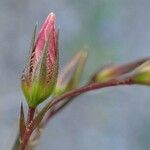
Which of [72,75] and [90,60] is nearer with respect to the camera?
[72,75]

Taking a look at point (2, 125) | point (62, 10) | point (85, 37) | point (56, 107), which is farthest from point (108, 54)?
point (56, 107)

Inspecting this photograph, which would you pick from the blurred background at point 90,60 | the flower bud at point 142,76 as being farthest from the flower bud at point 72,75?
the blurred background at point 90,60

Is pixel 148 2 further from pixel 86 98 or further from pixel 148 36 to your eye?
pixel 86 98

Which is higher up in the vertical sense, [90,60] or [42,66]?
[42,66]

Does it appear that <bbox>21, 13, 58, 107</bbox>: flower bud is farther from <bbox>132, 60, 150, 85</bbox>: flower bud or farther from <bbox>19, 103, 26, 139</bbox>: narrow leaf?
<bbox>132, 60, 150, 85</bbox>: flower bud

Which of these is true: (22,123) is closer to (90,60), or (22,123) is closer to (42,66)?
(42,66)

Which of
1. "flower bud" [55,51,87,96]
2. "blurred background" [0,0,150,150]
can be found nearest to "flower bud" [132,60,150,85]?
"flower bud" [55,51,87,96]

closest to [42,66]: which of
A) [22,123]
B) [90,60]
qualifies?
[22,123]
